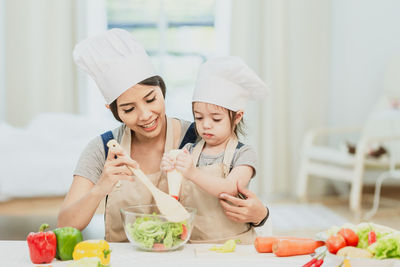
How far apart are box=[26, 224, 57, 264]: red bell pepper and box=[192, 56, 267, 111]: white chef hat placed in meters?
0.59

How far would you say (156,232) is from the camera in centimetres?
133

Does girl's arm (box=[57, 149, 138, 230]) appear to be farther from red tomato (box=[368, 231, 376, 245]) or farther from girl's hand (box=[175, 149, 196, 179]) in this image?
red tomato (box=[368, 231, 376, 245])

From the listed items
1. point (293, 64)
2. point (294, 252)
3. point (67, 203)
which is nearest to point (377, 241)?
point (294, 252)

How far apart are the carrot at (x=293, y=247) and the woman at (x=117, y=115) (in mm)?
186

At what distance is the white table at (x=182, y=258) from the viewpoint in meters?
1.27

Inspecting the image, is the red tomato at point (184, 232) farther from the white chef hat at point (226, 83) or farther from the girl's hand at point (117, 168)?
the white chef hat at point (226, 83)

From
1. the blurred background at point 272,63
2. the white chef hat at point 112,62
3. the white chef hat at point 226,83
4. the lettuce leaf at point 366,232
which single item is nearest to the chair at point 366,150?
the blurred background at point 272,63

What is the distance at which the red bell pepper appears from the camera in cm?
127

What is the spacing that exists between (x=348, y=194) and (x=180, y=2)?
263 cm

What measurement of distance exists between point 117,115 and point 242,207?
0.45 meters

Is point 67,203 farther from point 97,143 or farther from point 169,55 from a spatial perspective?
point 169,55

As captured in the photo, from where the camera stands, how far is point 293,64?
5.36 metres

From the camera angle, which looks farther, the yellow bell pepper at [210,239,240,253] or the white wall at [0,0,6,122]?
the white wall at [0,0,6,122]

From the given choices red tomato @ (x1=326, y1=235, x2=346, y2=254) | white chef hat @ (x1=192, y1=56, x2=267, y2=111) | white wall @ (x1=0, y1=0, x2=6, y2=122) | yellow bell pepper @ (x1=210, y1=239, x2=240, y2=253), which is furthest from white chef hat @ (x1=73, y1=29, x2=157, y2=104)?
white wall @ (x1=0, y1=0, x2=6, y2=122)
